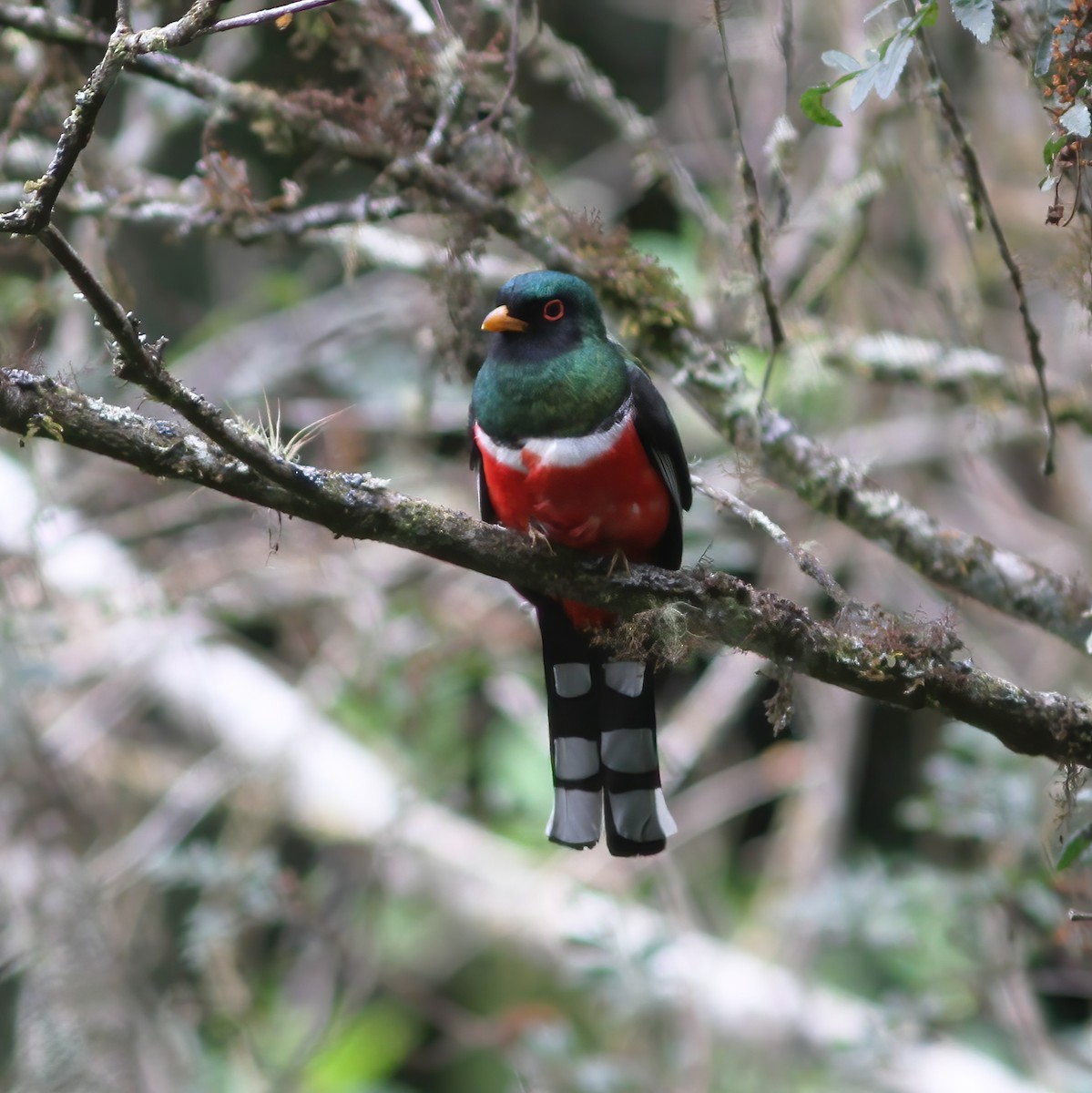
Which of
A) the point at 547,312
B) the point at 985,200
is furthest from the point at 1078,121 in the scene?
the point at 547,312

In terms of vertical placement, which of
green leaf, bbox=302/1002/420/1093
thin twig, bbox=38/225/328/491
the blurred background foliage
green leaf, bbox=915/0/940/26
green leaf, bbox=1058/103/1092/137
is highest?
green leaf, bbox=915/0/940/26

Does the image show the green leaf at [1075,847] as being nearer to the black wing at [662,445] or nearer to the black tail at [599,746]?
the black tail at [599,746]

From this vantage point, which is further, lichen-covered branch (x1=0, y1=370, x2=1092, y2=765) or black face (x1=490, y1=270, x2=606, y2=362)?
black face (x1=490, y1=270, x2=606, y2=362)

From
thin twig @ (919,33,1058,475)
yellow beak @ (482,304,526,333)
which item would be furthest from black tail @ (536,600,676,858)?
thin twig @ (919,33,1058,475)

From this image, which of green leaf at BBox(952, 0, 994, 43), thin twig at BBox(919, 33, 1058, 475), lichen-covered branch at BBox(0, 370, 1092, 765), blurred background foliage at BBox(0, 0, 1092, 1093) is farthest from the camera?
blurred background foliage at BBox(0, 0, 1092, 1093)

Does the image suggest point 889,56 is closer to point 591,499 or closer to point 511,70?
point 591,499

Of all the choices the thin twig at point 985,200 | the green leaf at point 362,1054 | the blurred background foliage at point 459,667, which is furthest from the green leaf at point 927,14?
the green leaf at point 362,1054

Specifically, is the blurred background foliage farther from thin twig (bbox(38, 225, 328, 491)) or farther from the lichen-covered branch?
thin twig (bbox(38, 225, 328, 491))

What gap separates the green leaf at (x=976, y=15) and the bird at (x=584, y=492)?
1245mm

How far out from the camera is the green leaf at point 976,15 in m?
2.09

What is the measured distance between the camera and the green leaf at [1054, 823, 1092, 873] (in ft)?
8.37

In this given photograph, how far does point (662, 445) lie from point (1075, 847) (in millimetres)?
1315

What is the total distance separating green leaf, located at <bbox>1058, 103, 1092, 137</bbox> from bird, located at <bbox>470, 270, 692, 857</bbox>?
4.07 ft

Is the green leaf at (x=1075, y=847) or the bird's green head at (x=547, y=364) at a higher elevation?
the bird's green head at (x=547, y=364)
